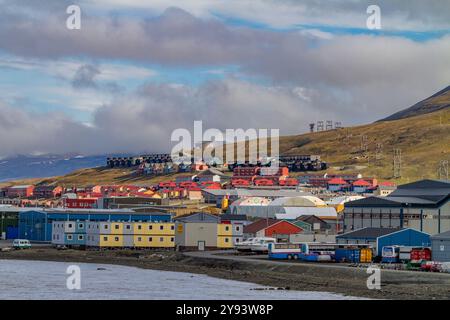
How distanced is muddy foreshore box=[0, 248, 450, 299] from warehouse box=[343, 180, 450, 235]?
19893 mm

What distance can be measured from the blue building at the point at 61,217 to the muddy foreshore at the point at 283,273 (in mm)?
7327

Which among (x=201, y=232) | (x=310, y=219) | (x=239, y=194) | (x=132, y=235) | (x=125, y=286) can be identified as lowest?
(x=125, y=286)

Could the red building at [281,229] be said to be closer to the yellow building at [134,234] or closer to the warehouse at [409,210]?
the warehouse at [409,210]

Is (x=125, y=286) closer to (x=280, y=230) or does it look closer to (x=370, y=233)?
(x=370, y=233)

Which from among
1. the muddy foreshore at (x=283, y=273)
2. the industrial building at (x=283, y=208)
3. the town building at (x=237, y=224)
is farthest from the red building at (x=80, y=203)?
the muddy foreshore at (x=283, y=273)

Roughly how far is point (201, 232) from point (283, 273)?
28062 mm

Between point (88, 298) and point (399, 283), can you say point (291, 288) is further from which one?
point (88, 298)

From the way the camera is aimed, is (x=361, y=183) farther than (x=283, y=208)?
Yes

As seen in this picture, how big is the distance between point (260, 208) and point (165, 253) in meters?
40.5

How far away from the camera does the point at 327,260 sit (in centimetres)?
8388

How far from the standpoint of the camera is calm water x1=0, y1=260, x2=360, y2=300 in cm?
6078

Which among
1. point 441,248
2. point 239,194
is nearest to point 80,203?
point 239,194

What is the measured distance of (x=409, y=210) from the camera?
100 metres
